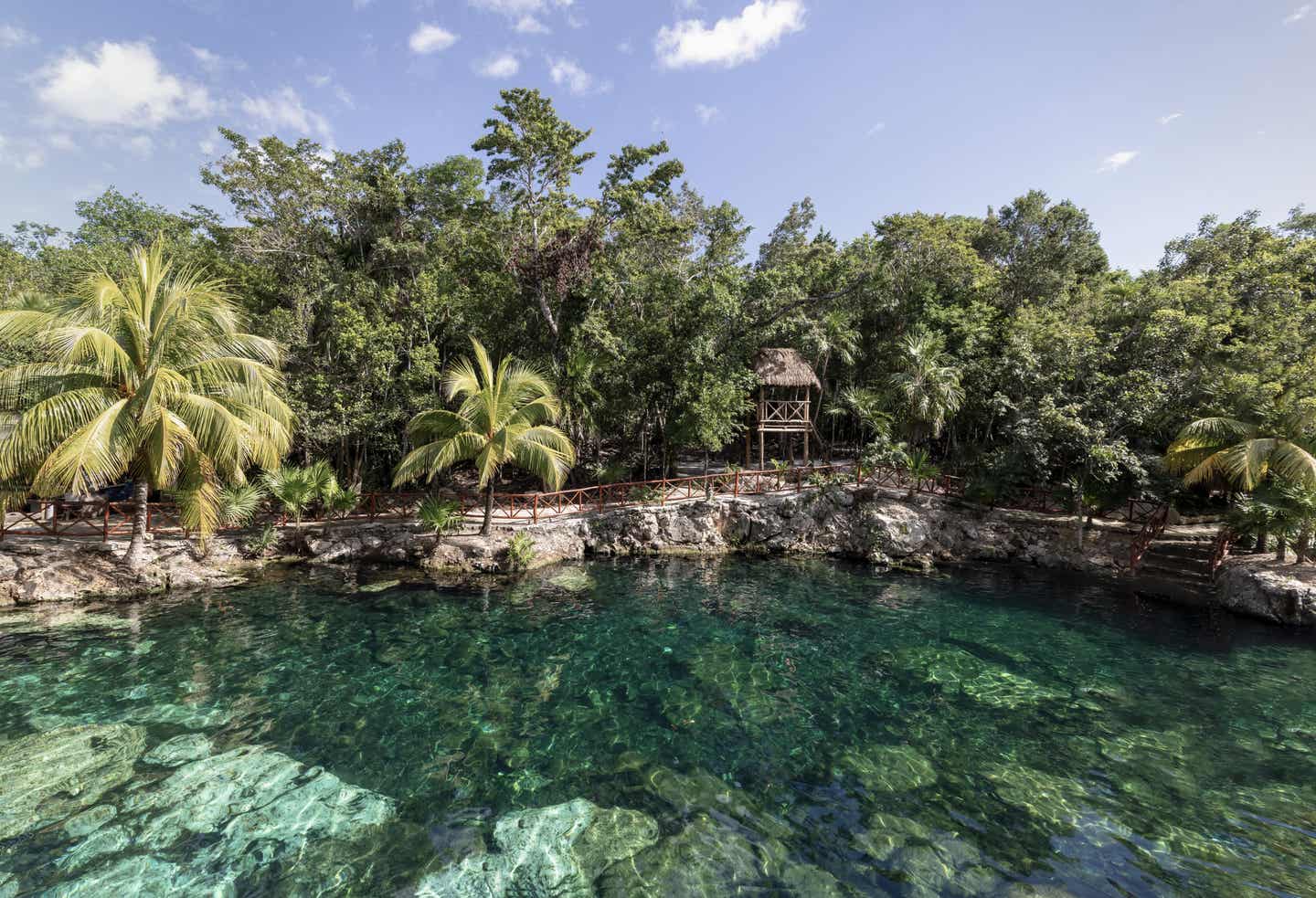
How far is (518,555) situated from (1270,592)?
64.5 feet

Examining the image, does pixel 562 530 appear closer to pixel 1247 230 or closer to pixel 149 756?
pixel 149 756

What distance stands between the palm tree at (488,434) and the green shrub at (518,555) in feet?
4.41

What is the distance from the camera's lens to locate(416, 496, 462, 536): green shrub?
615 inches

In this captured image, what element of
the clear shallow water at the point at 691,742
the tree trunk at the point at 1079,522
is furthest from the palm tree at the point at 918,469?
the clear shallow water at the point at 691,742

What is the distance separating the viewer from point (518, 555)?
611 inches

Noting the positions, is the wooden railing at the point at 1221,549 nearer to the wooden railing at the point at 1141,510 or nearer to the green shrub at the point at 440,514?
the wooden railing at the point at 1141,510

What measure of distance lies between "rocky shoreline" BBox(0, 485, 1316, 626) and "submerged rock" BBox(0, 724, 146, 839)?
7.44 m

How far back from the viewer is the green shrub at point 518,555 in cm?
1548

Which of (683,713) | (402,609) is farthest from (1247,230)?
(402,609)

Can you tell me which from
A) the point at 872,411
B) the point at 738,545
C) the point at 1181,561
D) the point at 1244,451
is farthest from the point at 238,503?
the point at 1181,561

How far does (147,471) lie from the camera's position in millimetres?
11359

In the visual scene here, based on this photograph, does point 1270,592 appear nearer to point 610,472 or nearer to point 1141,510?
point 1141,510

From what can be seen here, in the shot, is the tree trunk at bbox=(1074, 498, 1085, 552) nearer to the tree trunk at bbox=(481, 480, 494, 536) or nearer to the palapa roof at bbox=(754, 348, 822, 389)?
the palapa roof at bbox=(754, 348, 822, 389)

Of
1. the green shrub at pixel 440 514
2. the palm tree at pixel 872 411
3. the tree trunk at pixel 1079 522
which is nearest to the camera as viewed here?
the green shrub at pixel 440 514
